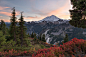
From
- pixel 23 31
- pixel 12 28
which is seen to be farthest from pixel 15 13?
pixel 23 31

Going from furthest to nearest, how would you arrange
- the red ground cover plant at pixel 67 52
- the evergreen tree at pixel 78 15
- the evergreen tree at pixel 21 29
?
the evergreen tree at pixel 21 29 < the evergreen tree at pixel 78 15 < the red ground cover plant at pixel 67 52

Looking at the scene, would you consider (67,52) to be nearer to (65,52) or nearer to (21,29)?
(65,52)

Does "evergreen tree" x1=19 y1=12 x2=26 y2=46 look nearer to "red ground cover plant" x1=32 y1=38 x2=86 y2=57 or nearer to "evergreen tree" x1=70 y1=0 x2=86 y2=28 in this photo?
"red ground cover plant" x1=32 y1=38 x2=86 y2=57

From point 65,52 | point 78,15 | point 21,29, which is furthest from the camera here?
point 21,29

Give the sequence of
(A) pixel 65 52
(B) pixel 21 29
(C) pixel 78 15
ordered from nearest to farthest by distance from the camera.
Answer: (A) pixel 65 52 < (C) pixel 78 15 < (B) pixel 21 29

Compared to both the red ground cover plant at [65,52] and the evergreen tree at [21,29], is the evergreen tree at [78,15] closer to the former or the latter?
the red ground cover plant at [65,52]

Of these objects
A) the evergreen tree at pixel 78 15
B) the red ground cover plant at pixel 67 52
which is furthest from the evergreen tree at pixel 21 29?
the evergreen tree at pixel 78 15

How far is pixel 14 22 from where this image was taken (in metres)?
16.2

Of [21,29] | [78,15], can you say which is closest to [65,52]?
[78,15]

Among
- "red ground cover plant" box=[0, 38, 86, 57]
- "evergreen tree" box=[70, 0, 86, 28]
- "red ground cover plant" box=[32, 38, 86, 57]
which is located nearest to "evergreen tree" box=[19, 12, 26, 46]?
"red ground cover plant" box=[0, 38, 86, 57]

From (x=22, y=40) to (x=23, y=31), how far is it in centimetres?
286

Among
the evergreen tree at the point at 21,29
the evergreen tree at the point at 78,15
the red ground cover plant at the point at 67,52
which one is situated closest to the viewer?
the red ground cover plant at the point at 67,52

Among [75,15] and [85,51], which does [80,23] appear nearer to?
[75,15]

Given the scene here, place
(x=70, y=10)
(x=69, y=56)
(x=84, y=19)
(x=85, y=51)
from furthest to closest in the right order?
(x=70, y=10), (x=84, y=19), (x=85, y=51), (x=69, y=56)
